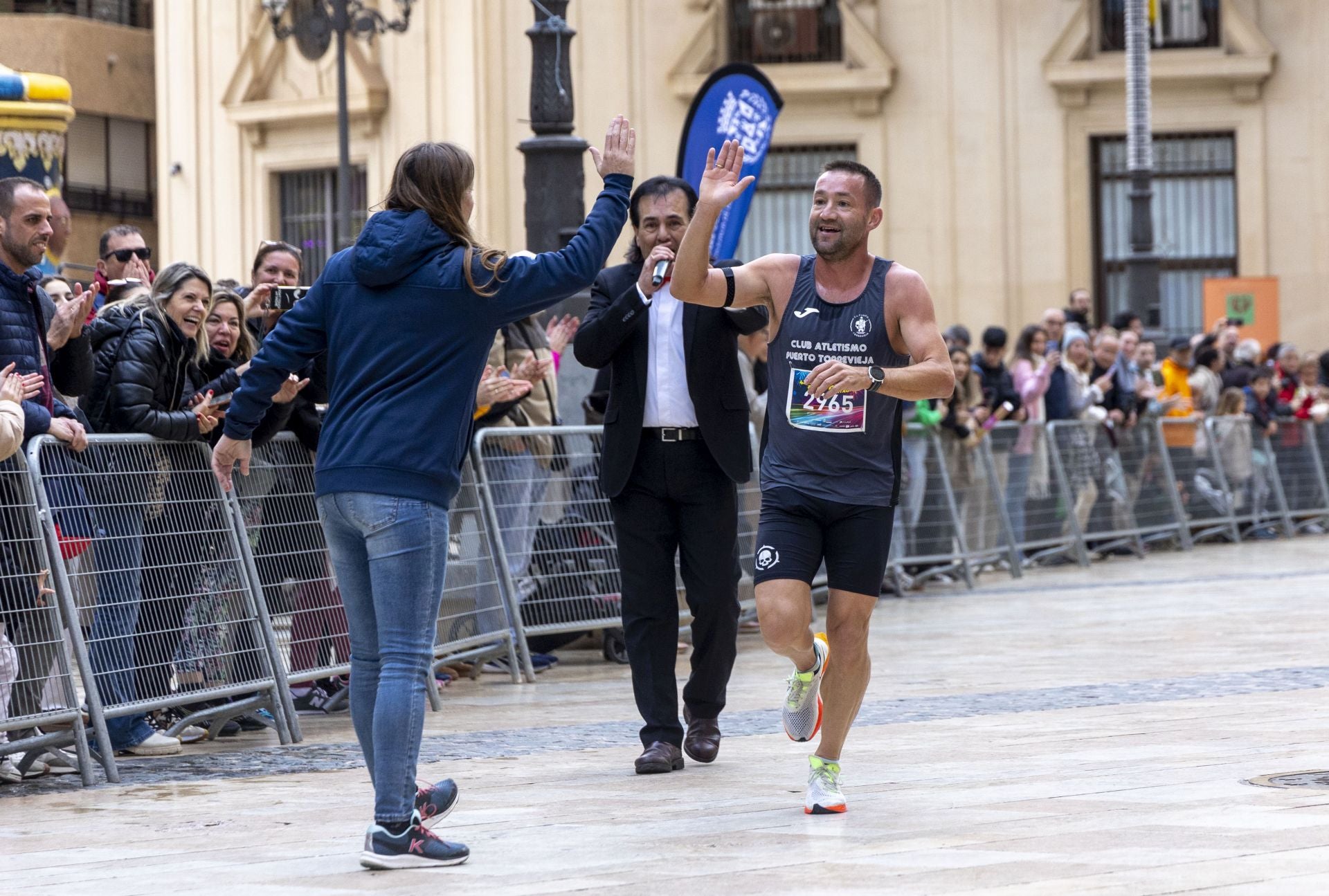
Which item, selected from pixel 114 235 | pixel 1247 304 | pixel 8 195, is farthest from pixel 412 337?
pixel 1247 304

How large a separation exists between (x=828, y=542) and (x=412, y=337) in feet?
5.47

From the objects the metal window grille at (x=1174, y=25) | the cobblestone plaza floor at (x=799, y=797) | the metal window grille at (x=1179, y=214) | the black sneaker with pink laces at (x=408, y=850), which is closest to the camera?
the cobblestone plaza floor at (x=799, y=797)

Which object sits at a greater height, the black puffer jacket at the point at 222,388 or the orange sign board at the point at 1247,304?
the orange sign board at the point at 1247,304

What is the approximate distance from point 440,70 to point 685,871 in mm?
24499

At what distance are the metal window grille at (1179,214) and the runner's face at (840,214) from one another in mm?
23595

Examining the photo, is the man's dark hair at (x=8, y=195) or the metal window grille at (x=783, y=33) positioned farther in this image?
the metal window grille at (x=783, y=33)

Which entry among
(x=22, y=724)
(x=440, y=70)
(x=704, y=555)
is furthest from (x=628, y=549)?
(x=440, y=70)

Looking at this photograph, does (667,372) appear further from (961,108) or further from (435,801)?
(961,108)

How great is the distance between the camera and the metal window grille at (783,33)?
29.5 m

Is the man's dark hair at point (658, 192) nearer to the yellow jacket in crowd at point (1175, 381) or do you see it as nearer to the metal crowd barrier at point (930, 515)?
the metal crowd barrier at point (930, 515)

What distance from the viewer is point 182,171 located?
31.8 m

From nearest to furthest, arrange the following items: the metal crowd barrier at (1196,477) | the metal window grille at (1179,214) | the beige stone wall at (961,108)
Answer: the metal crowd barrier at (1196,477) < the beige stone wall at (961,108) < the metal window grille at (1179,214)

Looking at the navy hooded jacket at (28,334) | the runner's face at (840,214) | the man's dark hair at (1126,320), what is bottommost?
the navy hooded jacket at (28,334)

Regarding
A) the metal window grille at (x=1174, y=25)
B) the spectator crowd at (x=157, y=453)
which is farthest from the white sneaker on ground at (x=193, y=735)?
the metal window grille at (x=1174, y=25)
